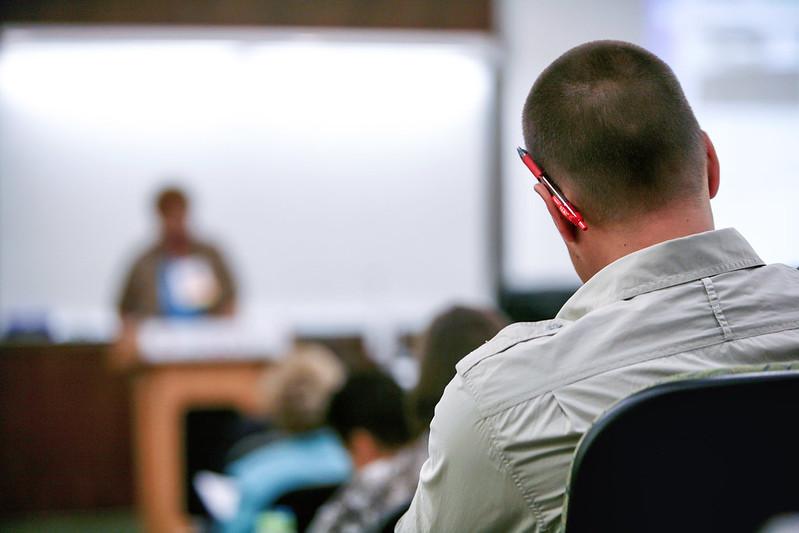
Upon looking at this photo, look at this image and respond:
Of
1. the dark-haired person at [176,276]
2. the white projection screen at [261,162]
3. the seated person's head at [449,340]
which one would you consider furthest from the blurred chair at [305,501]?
the white projection screen at [261,162]

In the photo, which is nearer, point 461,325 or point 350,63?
point 461,325

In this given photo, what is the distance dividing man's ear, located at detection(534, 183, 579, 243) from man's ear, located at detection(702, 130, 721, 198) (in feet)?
0.48

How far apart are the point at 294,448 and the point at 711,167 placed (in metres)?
1.82

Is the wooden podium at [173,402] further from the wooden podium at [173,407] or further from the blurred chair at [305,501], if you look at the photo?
the blurred chair at [305,501]

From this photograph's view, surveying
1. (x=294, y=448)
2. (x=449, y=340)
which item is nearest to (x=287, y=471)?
(x=294, y=448)

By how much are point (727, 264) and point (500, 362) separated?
25 cm

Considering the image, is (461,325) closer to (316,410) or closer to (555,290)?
(555,290)

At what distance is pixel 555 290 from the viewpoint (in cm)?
236

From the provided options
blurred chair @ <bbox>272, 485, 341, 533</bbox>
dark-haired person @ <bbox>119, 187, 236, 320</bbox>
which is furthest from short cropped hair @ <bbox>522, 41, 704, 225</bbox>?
dark-haired person @ <bbox>119, 187, 236, 320</bbox>

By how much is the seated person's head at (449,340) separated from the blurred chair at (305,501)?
67 cm

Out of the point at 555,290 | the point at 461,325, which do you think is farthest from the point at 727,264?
the point at 555,290

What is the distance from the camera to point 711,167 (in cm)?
100

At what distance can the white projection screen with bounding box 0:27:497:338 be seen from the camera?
550 centimetres

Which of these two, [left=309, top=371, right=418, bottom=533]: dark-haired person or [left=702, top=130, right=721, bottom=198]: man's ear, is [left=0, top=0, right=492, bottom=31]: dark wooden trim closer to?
[left=309, top=371, right=418, bottom=533]: dark-haired person
